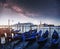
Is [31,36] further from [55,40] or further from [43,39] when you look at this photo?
[55,40]

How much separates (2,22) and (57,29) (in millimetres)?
924

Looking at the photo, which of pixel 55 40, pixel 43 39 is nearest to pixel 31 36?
pixel 43 39

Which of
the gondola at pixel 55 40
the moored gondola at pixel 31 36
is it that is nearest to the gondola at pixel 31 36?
the moored gondola at pixel 31 36

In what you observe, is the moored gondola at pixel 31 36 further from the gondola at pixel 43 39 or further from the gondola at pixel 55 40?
the gondola at pixel 55 40

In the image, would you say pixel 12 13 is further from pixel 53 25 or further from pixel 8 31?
pixel 53 25

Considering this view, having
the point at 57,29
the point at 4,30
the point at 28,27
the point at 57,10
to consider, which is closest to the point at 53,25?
the point at 57,29

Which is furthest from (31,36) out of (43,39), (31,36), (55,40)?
A: (55,40)

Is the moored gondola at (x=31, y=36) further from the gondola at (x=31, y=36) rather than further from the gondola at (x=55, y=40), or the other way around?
the gondola at (x=55, y=40)

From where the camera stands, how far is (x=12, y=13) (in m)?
2.55

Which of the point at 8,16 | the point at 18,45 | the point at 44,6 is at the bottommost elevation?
the point at 18,45

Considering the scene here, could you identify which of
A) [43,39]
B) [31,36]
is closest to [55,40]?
[43,39]

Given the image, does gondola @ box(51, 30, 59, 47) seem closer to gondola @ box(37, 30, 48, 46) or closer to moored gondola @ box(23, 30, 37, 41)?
gondola @ box(37, 30, 48, 46)

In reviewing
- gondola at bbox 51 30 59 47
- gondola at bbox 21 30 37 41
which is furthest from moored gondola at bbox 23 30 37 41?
gondola at bbox 51 30 59 47

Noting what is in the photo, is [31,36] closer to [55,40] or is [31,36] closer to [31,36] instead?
[31,36]
